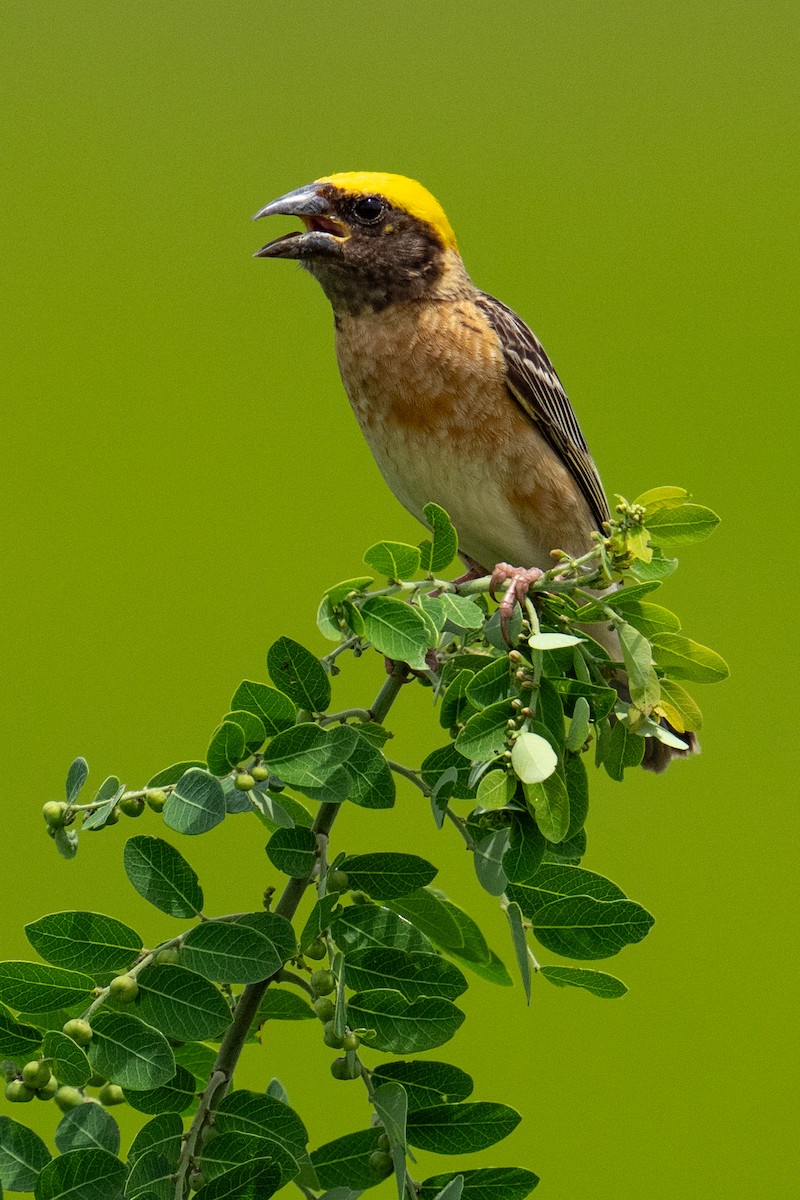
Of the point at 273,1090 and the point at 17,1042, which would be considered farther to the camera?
the point at 273,1090

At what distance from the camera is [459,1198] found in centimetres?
126

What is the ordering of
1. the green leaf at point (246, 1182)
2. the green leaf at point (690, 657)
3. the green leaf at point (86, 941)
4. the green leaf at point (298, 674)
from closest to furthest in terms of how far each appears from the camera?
1. the green leaf at point (246, 1182)
2. the green leaf at point (86, 941)
3. the green leaf at point (298, 674)
4. the green leaf at point (690, 657)

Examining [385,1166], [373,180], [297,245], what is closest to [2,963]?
[385,1166]

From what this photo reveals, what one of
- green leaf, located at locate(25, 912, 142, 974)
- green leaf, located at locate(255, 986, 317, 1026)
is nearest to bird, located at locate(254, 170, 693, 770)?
green leaf, located at locate(255, 986, 317, 1026)

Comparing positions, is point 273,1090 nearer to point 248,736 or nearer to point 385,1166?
point 385,1166

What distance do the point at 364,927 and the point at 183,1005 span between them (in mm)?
187

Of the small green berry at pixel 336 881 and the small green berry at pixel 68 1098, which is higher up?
the small green berry at pixel 336 881

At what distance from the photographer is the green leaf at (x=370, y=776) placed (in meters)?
1.34

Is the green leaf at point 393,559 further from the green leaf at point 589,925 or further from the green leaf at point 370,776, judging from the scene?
the green leaf at point 589,925

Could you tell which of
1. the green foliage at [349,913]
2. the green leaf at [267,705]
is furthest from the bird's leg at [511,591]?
the green leaf at [267,705]

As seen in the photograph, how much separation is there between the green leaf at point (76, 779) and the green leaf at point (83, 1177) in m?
0.31

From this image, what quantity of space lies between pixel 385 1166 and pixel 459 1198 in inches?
3.4

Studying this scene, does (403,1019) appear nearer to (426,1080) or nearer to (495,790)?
(426,1080)

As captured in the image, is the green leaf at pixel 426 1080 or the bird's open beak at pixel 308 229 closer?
the green leaf at pixel 426 1080
